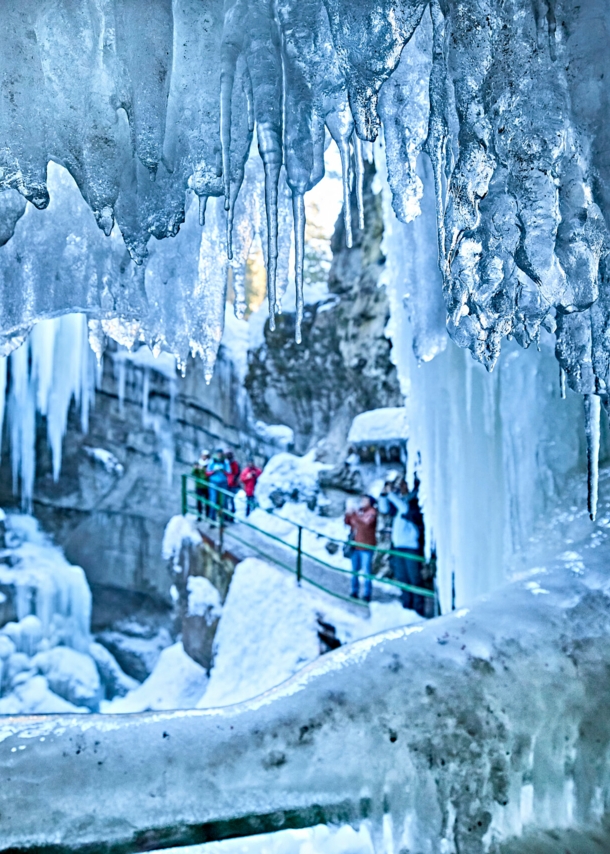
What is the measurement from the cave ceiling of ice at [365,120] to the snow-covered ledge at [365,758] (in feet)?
4.10

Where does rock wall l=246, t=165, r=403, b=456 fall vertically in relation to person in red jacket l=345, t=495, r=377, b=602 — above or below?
above

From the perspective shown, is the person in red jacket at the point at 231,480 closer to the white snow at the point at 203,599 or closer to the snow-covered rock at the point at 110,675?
the white snow at the point at 203,599

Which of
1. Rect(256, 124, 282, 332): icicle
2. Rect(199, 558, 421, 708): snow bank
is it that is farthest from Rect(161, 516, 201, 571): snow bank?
Rect(256, 124, 282, 332): icicle

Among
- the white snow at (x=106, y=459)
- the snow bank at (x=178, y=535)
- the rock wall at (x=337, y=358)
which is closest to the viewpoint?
the snow bank at (x=178, y=535)

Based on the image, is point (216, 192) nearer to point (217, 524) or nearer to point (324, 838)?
point (324, 838)

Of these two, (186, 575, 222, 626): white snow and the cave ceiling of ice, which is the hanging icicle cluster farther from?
(186, 575, 222, 626): white snow

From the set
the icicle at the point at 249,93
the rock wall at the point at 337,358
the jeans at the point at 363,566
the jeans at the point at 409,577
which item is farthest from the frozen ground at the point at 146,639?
the icicle at the point at 249,93

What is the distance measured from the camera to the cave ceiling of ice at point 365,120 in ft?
7.34

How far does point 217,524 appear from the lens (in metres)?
10.4

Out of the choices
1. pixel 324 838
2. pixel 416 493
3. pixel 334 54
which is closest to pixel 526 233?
pixel 334 54

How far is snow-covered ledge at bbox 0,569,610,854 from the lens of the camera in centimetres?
202

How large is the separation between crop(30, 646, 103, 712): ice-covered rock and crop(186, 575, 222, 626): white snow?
188 inches

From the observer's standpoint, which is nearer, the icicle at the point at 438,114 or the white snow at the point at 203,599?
the icicle at the point at 438,114

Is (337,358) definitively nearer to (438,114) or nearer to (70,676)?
(70,676)
